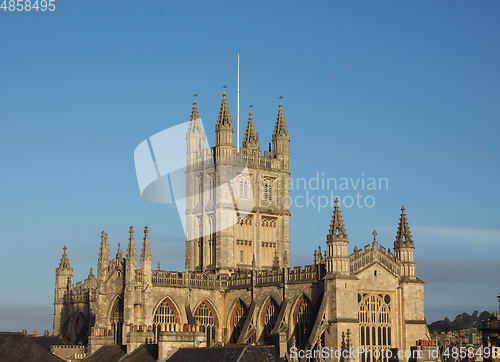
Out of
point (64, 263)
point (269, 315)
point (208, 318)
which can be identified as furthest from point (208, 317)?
point (64, 263)

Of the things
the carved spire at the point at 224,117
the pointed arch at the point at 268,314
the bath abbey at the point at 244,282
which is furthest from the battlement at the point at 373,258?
the carved spire at the point at 224,117

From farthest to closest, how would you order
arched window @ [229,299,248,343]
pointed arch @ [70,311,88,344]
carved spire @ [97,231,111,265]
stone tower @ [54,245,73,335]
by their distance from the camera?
stone tower @ [54,245,73,335] < pointed arch @ [70,311,88,344] < arched window @ [229,299,248,343] < carved spire @ [97,231,111,265]

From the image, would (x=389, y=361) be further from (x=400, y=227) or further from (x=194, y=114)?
(x=194, y=114)

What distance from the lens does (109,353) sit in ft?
196

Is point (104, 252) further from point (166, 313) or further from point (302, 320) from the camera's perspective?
point (302, 320)

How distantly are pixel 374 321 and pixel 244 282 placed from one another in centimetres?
1334

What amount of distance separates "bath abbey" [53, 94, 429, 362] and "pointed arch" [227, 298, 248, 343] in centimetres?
9

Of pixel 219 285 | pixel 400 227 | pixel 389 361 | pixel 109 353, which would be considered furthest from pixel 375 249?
pixel 109 353

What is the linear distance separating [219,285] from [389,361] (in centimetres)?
1814

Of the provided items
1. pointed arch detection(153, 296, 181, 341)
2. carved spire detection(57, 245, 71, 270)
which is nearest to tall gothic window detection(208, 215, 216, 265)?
pointed arch detection(153, 296, 181, 341)

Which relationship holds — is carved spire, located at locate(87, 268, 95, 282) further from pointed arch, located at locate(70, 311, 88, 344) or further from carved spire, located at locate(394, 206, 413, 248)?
carved spire, located at locate(394, 206, 413, 248)

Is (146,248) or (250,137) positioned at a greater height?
(250,137)

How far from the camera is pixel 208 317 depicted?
83000 mm

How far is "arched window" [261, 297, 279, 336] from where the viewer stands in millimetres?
78375
